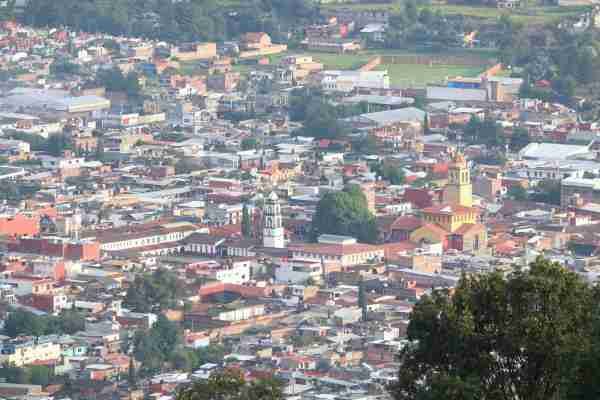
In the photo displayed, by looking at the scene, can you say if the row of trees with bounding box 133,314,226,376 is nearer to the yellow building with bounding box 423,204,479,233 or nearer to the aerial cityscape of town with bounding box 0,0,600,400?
the aerial cityscape of town with bounding box 0,0,600,400

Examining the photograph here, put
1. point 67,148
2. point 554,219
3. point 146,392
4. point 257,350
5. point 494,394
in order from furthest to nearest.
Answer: point 67,148, point 554,219, point 257,350, point 146,392, point 494,394

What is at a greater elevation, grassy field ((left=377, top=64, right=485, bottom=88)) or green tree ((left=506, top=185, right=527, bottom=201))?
green tree ((left=506, top=185, right=527, bottom=201))

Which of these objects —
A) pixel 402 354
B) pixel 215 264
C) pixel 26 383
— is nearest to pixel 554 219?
pixel 215 264

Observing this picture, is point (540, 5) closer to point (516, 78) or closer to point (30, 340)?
point (516, 78)

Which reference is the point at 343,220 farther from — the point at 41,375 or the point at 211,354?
the point at 41,375

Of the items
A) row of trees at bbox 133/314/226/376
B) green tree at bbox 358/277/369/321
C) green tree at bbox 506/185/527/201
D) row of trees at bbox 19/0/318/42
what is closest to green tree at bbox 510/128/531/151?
green tree at bbox 506/185/527/201

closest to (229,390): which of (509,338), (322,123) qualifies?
(509,338)

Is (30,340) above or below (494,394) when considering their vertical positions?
below
